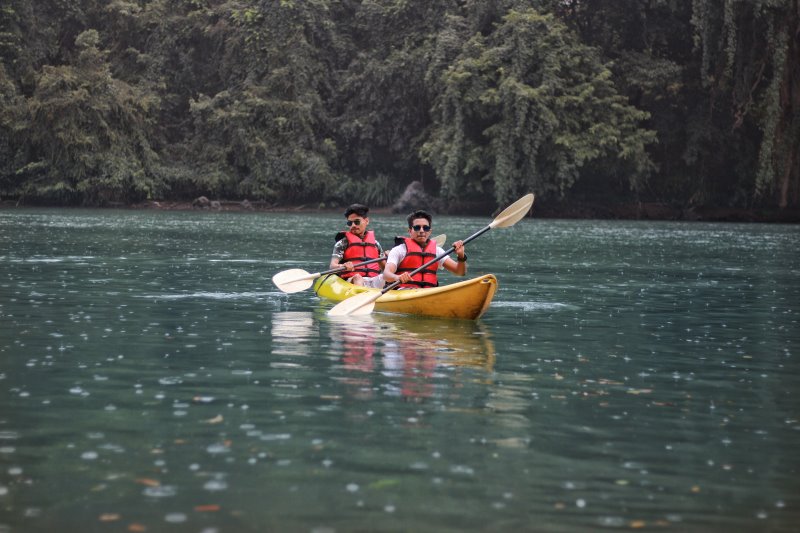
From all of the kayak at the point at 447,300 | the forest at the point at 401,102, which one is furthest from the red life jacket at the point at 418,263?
the forest at the point at 401,102

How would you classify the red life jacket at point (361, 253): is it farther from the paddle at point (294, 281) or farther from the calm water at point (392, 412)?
the calm water at point (392, 412)

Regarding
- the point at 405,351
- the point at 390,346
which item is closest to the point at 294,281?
the point at 390,346

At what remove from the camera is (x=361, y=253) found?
52.2ft

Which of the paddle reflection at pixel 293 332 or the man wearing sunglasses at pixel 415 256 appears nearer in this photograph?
the paddle reflection at pixel 293 332

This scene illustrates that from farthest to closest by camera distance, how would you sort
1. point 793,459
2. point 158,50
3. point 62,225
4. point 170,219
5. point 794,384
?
point 158,50 < point 170,219 < point 62,225 < point 794,384 < point 793,459

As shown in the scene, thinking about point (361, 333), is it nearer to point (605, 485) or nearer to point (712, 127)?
point (605, 485)

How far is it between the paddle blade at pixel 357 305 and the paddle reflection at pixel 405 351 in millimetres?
128

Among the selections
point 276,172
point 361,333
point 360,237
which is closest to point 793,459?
point 361,333

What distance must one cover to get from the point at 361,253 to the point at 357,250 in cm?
6

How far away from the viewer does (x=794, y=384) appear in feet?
30.4

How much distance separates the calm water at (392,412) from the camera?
5719 mm

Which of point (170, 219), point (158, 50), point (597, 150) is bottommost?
point (170, 219)

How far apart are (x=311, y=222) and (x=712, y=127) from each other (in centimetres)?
1558

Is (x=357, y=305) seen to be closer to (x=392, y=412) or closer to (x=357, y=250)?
(x=357, y=250)
